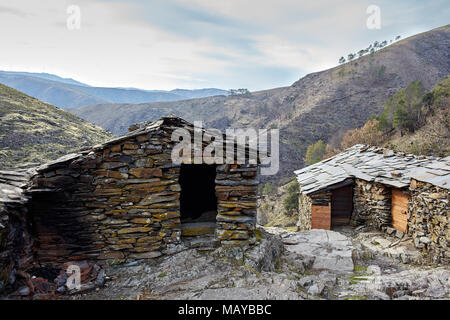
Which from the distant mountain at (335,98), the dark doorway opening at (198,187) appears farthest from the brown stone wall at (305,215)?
the distant mountain at (335,98)

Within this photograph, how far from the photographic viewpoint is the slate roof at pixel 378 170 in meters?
7.62

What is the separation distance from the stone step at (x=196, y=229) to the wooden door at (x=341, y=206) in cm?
705

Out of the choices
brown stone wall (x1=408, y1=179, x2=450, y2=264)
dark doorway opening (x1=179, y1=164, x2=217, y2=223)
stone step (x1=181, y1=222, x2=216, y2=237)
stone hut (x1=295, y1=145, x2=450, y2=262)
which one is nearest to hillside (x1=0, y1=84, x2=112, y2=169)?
dark doorway opening (x1=179, y1=164, x2=217, y2=223)

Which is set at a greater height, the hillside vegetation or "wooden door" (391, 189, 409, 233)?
the hillside vegetation

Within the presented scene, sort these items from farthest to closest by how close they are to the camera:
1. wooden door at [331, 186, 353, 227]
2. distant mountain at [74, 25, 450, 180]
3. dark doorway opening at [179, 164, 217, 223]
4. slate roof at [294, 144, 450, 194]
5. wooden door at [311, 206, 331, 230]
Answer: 1. distant mountain at [74, 25, 450, 180]
2. wooden door at [331, 186, 353, 227]
3. wooden door at [311, 206, 331, 230]
4. dark doorway opening at [179, 164, 217, 223]
5. slate roof at [294, 144, 450, 194]

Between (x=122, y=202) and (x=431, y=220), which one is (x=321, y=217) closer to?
(x=431, y=220)

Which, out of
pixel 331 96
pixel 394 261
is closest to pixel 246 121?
pixel 331 96

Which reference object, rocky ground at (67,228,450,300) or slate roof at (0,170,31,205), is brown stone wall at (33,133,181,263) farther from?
rocky ground at (67,228,450,300)

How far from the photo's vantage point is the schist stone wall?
15.8 ft

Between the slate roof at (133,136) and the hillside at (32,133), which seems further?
the hillside at (32,133)

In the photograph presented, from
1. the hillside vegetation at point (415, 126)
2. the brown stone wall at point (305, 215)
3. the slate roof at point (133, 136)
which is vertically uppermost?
the hillside vegetation at point (415, 126)

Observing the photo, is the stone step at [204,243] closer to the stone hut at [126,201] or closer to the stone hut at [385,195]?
the stone hut at [126,201]

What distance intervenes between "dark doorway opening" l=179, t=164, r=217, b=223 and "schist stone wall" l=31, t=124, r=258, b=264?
91.4 inches

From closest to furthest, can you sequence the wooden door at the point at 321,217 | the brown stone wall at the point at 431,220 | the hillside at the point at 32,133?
the brown stone wall at the point at 431,220, the wooden door at the point at 321,217, the hillside at the point at 32,133
